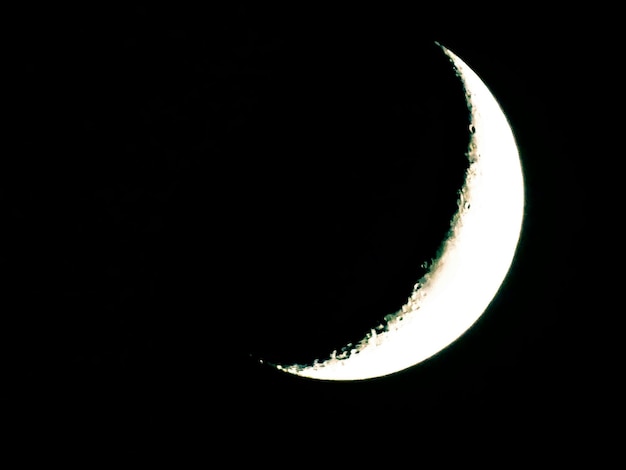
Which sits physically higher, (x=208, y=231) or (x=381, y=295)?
(x=208, y=231)

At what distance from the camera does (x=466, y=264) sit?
0.76m

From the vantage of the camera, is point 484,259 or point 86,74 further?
point 86,74

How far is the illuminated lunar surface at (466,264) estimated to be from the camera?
28.6 inches

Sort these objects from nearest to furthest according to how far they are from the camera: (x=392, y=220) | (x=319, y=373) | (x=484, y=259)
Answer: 1. (x=392, y=220)
2. (x=484, y=259)
3. (x=319, y=373)

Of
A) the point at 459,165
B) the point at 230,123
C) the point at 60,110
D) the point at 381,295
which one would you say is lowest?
the point at 381,295

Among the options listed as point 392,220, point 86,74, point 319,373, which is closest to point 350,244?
point 392,220

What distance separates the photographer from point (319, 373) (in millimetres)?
907

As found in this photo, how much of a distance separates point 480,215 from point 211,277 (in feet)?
1.46

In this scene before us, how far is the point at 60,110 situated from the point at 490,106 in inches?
59.8

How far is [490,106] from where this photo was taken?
2.84ft

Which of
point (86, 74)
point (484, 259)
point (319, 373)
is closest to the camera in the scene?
point (484, 259)

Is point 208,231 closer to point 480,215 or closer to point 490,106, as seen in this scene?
point 480,215

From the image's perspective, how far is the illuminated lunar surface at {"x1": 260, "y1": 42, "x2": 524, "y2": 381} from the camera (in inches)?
28.6

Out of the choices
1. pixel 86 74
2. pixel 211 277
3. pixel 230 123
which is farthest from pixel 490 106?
pixel 86 74
